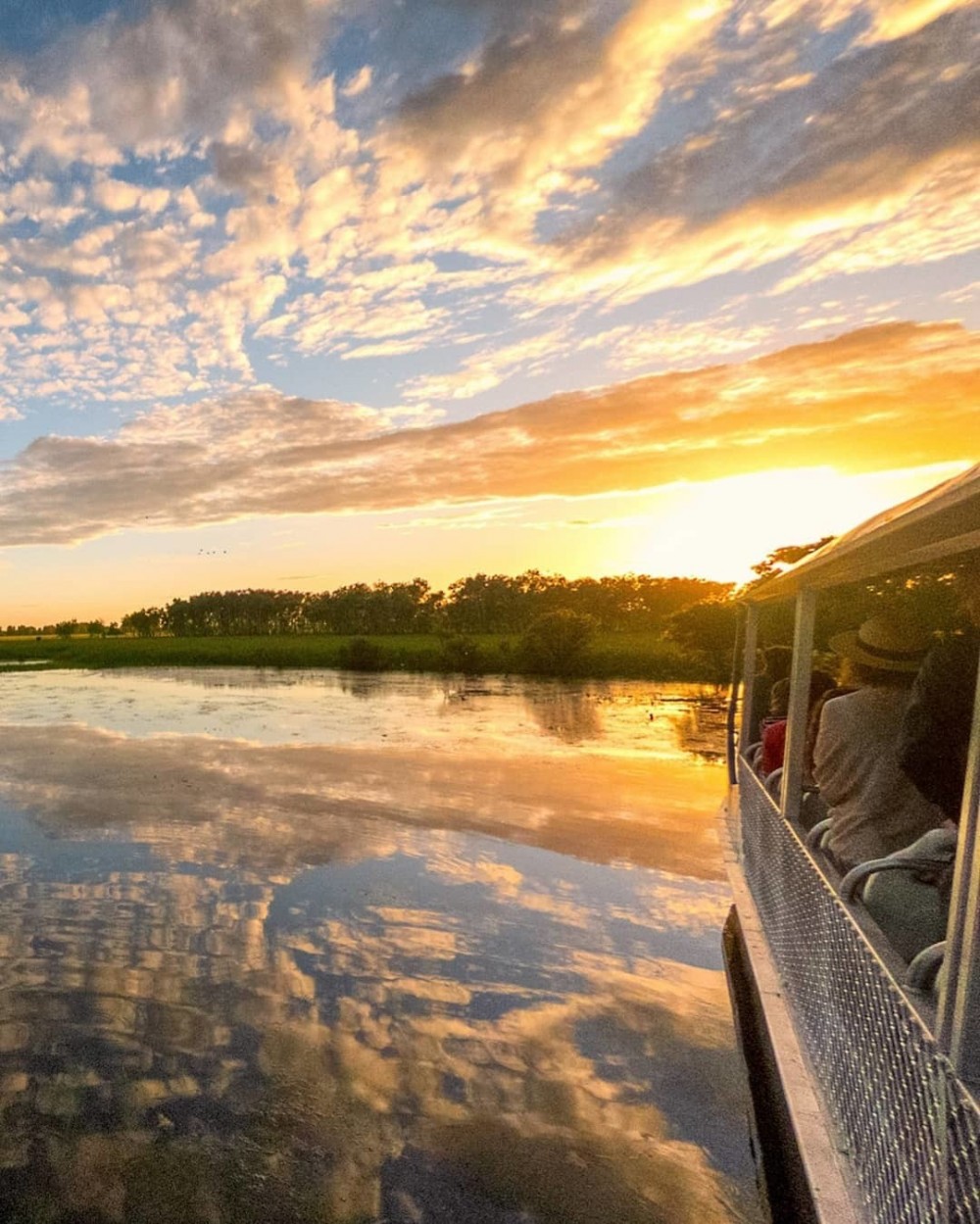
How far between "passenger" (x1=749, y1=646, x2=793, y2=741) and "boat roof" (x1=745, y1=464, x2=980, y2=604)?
9.79ft

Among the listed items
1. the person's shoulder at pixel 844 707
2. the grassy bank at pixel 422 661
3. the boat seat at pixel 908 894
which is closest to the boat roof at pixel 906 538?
the person's shoulder at pixel 844 707

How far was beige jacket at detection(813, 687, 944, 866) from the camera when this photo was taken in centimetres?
437

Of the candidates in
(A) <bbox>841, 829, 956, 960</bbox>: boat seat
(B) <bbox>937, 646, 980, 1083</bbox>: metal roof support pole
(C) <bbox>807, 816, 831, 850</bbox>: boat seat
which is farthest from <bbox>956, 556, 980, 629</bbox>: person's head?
(C) <bbox>807, 816, 831, 850</bbox>: boat seat

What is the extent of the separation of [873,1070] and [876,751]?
1721mm

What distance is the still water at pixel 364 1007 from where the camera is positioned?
497cm

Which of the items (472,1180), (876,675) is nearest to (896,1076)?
(876,675)

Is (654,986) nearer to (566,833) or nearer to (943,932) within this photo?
(943,932)

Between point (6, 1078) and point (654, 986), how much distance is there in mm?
4985

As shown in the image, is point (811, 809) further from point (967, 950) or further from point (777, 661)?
point (967, 950)

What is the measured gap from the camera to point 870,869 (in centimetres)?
358

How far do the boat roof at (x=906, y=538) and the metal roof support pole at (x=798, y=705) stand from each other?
169 mm

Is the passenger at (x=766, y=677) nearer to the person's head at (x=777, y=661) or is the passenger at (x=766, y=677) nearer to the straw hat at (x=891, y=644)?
the person's head at (x=777, y=661)

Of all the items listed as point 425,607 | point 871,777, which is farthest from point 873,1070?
point 425,607

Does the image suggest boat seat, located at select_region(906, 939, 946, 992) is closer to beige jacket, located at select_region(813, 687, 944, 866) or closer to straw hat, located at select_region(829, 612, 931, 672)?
beige jacket, located at select_region(813, 687, 944, 866)
